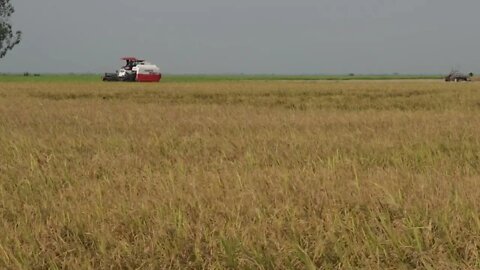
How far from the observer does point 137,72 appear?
43.5m

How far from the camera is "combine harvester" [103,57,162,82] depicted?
43.6 m

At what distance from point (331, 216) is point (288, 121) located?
6618mm

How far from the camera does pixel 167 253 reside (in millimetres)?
2312

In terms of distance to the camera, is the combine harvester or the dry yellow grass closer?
the dry yellow grass

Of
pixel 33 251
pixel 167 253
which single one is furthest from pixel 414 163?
pixel 33 251

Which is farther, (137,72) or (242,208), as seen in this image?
(137,72)

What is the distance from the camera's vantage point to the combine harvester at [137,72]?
43.6 m

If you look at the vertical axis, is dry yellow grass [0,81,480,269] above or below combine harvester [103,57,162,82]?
below

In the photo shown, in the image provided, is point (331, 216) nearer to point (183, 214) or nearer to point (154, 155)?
point (183, 214)

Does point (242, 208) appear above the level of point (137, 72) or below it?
below

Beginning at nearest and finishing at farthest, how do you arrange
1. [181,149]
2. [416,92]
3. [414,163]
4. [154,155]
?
[414,163]
[154,155]
[181,149]
[416,92]

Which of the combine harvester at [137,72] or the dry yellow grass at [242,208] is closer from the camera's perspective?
the dry yellow grass at [242,208]

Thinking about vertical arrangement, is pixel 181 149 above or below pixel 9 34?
below

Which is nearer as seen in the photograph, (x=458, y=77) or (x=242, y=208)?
(x=242, y=208)
